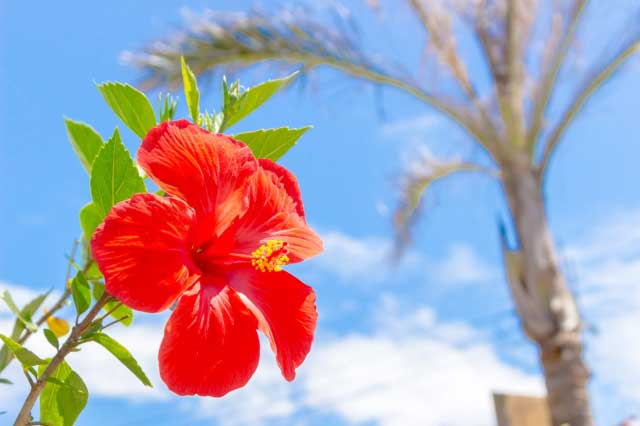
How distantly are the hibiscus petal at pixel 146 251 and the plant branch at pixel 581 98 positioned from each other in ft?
16.4

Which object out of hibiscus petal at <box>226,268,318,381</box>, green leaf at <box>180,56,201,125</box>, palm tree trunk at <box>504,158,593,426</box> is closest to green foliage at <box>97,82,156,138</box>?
green leaf at <box>180,56,201,125</box>

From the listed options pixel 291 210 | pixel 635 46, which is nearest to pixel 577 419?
pixel 635 46

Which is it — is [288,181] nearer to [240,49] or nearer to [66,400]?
[66,400]

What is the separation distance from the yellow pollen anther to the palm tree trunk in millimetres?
4182

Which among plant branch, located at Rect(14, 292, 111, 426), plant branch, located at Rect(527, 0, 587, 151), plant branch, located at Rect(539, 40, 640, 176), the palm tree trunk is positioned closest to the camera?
plant branch, located at Rect(14, 292, 111, 426)

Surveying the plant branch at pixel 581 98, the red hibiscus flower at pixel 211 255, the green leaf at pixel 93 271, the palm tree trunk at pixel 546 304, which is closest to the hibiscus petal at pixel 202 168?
the red hibiscus flower at pixel 211 255

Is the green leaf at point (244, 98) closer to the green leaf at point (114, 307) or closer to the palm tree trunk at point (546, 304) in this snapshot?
the green leaf at point (114, 307)

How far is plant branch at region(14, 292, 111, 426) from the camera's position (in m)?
0.42

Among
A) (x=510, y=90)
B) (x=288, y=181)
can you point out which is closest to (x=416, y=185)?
(x=510, y=90)

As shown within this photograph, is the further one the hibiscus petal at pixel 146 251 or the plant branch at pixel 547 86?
the plant branch at pixel 547 86

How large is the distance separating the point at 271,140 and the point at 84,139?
0.51 feet

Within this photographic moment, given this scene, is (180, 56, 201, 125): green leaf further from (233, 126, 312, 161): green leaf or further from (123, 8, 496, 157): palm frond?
(123, 8, 496, 157): palm frond

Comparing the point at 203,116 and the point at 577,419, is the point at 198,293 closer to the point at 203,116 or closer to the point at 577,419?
the point at 203,116

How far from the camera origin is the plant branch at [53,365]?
42 centimetres
